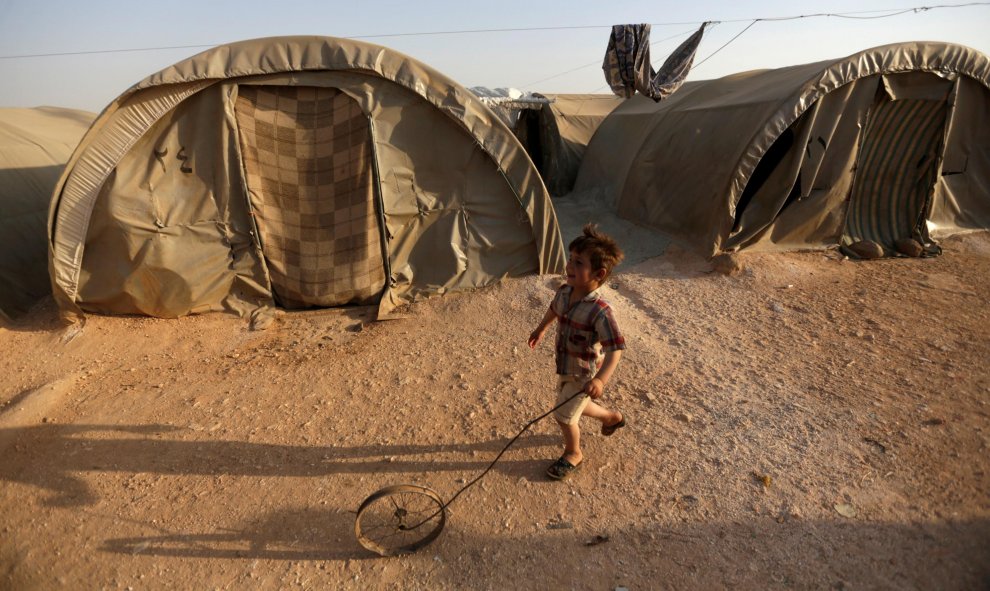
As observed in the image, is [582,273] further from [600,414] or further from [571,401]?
[600,414]

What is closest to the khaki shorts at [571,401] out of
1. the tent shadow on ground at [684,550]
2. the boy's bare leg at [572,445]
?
the boy's bare leg at [572,445]

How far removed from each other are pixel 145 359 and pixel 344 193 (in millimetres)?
2446

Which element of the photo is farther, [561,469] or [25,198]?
[25,198]

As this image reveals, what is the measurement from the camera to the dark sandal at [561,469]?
3492mm

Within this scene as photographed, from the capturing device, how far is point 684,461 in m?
3.64

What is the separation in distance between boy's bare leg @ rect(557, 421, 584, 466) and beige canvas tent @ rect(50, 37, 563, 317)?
10.1 feet

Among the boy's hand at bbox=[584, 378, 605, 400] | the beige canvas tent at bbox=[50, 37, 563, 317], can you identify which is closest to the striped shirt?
the boy's hand at bbox=[584, 378, 605, 400]

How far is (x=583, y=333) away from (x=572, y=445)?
817 mm

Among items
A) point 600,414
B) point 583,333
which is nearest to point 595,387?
point 583,333

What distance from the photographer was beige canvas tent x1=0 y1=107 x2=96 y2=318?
21.3 ft

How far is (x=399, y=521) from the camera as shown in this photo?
3.08 metres

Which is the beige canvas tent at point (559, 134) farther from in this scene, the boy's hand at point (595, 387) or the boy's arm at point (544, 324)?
the boy's hand at point (595, 387)

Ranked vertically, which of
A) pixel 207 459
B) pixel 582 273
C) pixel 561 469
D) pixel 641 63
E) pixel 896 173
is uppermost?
pixel 641 63

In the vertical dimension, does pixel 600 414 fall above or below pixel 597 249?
below
